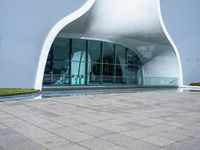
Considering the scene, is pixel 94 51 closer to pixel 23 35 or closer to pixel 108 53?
pixel 108 53

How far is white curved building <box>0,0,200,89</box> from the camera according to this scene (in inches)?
541

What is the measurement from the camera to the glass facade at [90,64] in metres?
19.8

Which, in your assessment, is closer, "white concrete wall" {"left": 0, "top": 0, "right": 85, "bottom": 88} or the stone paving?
the stone paving

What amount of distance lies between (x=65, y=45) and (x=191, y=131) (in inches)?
628

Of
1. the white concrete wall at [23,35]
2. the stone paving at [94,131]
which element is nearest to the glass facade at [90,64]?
the white concrete wall at [23,35]

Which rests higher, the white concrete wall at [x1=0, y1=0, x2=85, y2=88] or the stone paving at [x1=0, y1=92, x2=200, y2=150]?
the white concrete wall at [x1=0, y1=0, x2=85, y2=88]

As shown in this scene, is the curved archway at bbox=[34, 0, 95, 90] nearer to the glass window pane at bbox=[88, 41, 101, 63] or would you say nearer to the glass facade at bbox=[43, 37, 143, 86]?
the glass facade at bbox=[43, 37, 143, 86]

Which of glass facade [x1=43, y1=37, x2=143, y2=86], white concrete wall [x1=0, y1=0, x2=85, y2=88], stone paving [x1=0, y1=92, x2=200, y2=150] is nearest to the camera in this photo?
stone paving [x1=0, y1=92, x2=200, y2=150]

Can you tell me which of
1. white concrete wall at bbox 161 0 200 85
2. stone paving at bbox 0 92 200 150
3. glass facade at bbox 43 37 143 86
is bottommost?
stone paving at bbox 0 92 200 150

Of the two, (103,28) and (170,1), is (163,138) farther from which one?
(170,1)

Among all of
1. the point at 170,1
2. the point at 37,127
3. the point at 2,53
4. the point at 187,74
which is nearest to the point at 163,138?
the point at 37,127

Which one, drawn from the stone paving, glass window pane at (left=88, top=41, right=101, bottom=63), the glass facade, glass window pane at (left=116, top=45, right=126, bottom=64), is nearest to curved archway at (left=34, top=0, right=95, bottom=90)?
the glass facade

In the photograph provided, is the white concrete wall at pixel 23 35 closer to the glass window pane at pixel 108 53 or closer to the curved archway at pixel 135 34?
the curved archway at pixel 135 34

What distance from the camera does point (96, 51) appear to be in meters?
22.5
